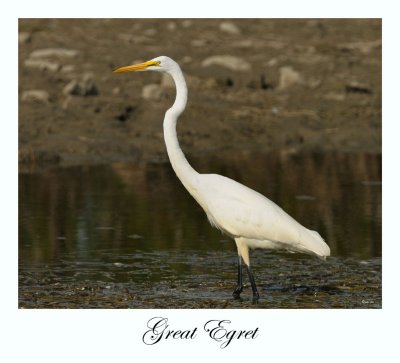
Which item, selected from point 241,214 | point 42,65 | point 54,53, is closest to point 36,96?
point 42,65

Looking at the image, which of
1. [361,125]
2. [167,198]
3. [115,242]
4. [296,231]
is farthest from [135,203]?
[361,125]

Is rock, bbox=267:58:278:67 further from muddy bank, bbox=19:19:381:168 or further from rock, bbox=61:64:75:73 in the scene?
rock, bbox=61:64:75:73

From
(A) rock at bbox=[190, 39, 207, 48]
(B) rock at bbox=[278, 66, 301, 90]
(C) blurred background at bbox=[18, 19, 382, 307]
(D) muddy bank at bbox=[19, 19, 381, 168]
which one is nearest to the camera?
(C) blurred background at bbox=[18, 19, 382, 307]

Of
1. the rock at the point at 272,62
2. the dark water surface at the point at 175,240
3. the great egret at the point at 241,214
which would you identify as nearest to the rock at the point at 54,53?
the rock at the point at 272,62

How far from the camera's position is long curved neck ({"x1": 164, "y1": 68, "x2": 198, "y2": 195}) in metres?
8.33

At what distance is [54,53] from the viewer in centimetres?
1844

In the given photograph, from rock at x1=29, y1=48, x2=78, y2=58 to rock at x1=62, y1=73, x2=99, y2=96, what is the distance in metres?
1.34

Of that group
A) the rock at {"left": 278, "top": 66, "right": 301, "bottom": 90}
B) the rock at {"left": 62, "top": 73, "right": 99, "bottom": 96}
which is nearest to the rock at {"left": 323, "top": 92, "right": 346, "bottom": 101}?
the rock at {"left": 278, "top": 66, "right": 301, "bottom": 90}

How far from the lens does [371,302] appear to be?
8.09 meters

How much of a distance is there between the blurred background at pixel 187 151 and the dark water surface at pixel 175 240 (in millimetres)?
28

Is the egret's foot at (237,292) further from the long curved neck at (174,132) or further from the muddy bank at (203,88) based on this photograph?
the muddy bank at (203,88)

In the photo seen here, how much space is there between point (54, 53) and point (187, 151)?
3.98m
